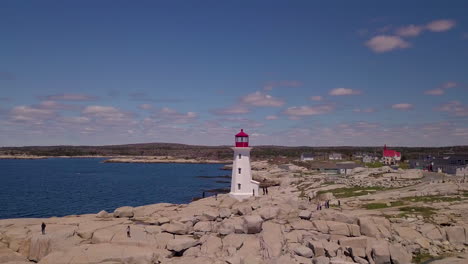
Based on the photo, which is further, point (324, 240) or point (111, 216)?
point (111, 216)

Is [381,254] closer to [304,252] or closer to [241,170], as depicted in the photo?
[304,252]

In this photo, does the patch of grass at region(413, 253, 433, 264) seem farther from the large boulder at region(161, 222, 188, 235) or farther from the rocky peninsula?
the large boulder at region(161, 222, 188, 235)

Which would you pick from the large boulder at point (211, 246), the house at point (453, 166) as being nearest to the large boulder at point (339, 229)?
the large boulder at point (211, 246)

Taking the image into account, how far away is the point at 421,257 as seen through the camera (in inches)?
904

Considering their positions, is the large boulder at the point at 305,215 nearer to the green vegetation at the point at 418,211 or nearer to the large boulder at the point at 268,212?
the large boulder at the point at 268,212

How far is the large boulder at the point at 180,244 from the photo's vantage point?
22973 millimetres

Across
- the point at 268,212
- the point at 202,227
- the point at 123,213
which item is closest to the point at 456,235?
the point at 268,212

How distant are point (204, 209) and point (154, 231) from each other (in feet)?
19.9

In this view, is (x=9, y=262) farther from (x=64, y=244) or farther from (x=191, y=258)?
(x=191, y=258)

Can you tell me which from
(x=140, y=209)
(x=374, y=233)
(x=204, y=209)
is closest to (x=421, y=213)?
(x=374, y=233)

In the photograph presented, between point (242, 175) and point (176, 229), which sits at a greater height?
point (242, 175)

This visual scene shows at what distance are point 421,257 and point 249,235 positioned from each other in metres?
11.1

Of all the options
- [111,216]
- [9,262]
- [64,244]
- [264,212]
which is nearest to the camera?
[9,262]

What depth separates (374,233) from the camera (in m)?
25.2
